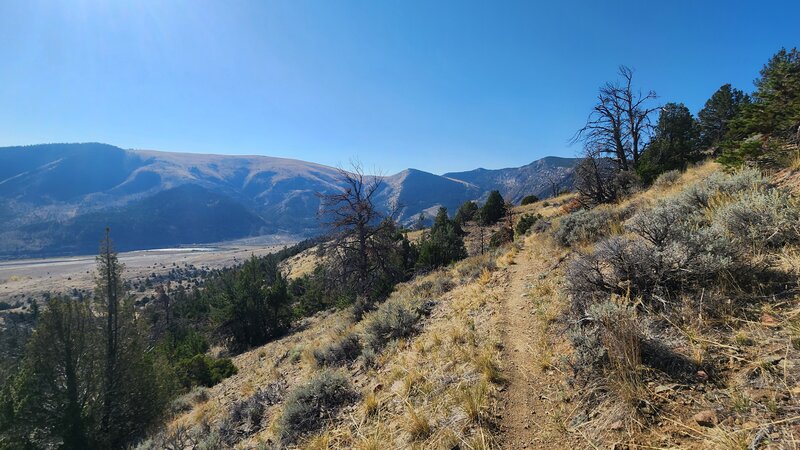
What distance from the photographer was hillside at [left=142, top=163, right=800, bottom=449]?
2566 millimetres

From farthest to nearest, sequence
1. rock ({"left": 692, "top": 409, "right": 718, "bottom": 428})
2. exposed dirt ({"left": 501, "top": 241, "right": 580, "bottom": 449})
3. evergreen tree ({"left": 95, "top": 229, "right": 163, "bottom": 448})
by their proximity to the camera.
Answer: evergreen tree ({"left": 95, "top": 229, "right": 163, "bottom": 448})
exposed dirt ({"left": 501, "top": 241, "right": 580, "bottom": 449})
rock ({"left": 692, "top": 409, "right": 718, "bottom": 428})

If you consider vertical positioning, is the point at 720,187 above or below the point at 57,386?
above

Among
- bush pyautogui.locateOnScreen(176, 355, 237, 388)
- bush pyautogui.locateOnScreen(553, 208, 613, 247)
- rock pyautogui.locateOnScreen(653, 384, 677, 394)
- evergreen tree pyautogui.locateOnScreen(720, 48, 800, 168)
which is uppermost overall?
evergreen tree pyautogui.locateOnScreen(720, 48, 800, 168)

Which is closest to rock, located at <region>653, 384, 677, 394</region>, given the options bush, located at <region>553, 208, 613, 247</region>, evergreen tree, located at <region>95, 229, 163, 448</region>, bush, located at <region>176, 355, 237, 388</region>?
bush, located at <region>553, 208, 613, 247</region>

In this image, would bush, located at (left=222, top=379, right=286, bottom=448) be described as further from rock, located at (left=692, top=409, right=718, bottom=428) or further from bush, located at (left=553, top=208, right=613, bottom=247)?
bush, located at (left=553, top=208, right=613, bottom=247)

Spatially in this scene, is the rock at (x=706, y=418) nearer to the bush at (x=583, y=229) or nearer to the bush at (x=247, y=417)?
the bush at (x=247, y=417)

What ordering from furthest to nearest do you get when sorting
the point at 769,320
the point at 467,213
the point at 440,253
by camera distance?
the point at 467,213 → the point at 440,253 → the point at 769,320

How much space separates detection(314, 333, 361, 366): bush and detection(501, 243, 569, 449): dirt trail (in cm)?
341

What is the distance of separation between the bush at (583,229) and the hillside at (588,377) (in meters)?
2.31

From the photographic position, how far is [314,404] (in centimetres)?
531

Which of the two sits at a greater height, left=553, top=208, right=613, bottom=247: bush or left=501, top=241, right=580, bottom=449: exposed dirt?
left=553, top=208, right=613, bottom=247: bush

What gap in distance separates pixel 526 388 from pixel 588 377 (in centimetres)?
74

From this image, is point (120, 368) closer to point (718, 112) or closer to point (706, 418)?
point (706, 418)

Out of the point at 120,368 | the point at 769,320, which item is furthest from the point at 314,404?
the point at 120,368
